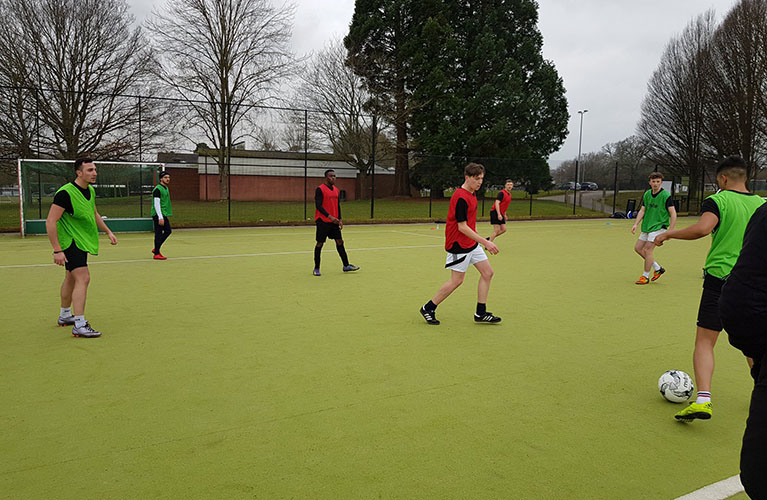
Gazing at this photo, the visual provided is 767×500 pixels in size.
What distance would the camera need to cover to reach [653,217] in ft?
29.5

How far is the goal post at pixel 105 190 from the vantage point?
53.3ft

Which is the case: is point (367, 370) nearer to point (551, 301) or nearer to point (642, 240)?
point (551, 301)

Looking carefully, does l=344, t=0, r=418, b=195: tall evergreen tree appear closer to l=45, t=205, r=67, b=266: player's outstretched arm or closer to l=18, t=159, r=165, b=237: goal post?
l=18, t=159, r=165, b=237: goal post

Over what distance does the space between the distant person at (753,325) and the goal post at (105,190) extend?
1789cm

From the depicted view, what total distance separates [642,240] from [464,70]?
1267 inches

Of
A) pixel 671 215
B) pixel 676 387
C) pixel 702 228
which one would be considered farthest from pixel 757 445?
pixel 671 215

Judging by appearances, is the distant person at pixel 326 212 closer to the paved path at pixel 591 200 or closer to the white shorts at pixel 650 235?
the white shorts at pixel 650 235

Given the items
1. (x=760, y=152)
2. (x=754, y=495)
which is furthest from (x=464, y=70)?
(x=754, y=495)

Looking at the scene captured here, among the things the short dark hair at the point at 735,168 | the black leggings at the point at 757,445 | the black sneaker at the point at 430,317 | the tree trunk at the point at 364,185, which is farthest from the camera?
Result: the tree trunk at the point at 364,185

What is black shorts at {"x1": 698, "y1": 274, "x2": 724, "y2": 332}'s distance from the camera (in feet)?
12.1

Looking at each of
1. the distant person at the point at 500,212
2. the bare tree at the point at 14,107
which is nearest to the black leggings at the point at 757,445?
the distant person at the point at 500,212

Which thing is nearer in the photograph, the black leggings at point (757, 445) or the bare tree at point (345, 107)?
the black leggings at point (757, 445)

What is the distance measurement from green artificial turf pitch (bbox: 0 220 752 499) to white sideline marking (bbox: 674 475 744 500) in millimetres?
77

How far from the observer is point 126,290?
813 centimetres
